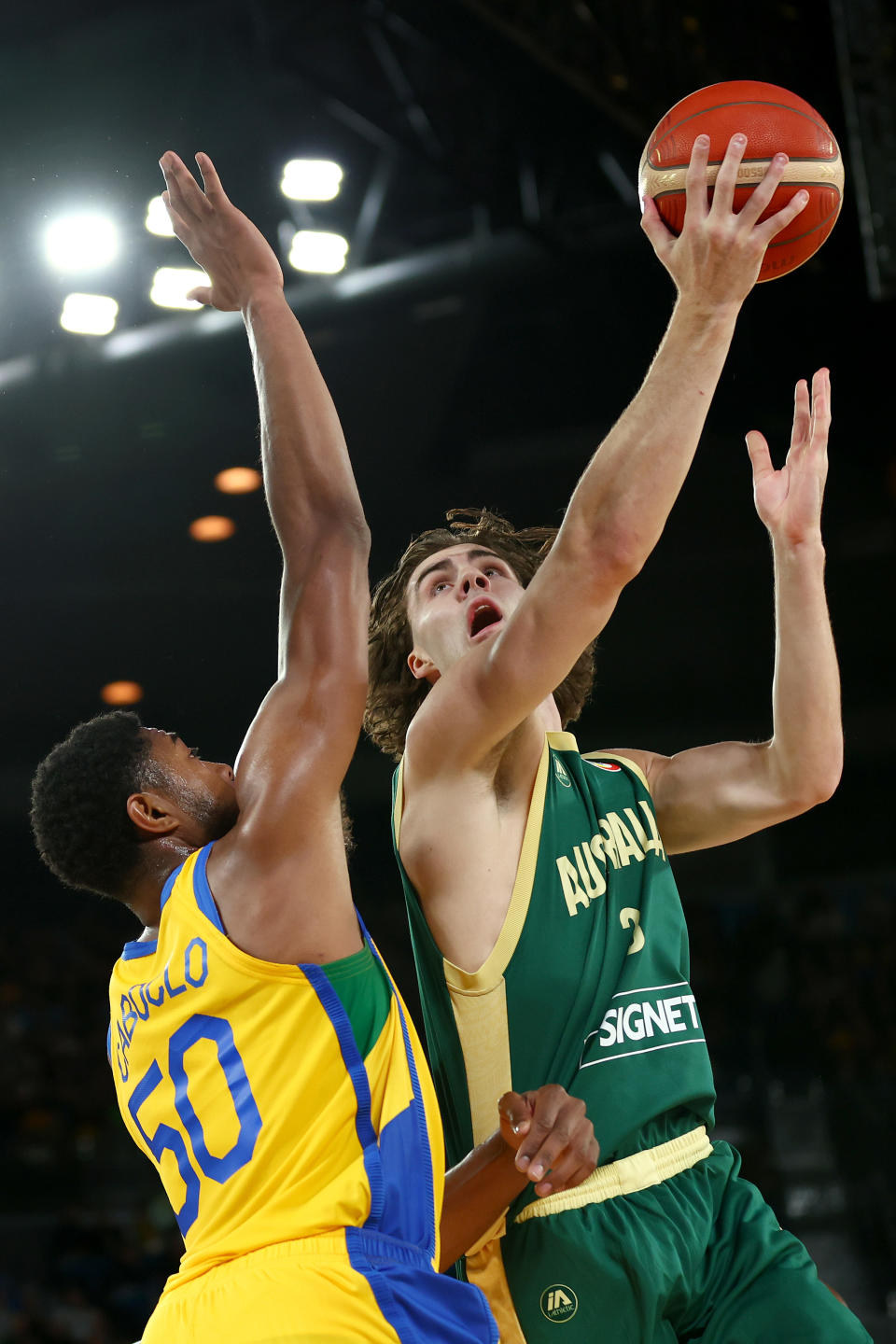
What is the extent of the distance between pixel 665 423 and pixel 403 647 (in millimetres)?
1273

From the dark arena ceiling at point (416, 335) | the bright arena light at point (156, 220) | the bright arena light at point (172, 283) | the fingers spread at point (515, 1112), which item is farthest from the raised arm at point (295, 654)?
the bright arena light at point (172, 283)

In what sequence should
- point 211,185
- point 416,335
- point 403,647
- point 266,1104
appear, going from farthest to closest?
1. point 416,335
2. point 403,647
3. point 211,185
4. point 266,1104

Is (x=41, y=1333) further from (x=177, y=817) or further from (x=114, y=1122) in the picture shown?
(x=177, y=817)

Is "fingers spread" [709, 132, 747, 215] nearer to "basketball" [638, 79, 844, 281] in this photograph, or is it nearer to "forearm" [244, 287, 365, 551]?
"basketball" [638, 79, 844, 281]

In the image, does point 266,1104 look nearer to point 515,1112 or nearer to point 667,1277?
point 515,1112

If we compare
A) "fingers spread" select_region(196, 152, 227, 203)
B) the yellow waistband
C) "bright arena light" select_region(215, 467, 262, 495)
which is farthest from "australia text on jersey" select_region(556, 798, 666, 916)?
→ "bright arena light" select_region(215, 467, 262, 495)

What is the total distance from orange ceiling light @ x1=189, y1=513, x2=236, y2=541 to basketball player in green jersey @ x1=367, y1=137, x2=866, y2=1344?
20.0 feet

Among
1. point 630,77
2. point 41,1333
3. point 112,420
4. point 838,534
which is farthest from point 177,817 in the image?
point 838,534

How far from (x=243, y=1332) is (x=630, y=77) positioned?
5807 millimetres

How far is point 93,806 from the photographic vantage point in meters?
2.15

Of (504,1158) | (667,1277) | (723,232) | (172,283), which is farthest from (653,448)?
(172,283)

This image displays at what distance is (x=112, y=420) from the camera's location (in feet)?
27.0

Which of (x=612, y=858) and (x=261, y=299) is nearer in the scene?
(x=261, y=299)

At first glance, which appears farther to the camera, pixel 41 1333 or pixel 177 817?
pixel 41 1333
